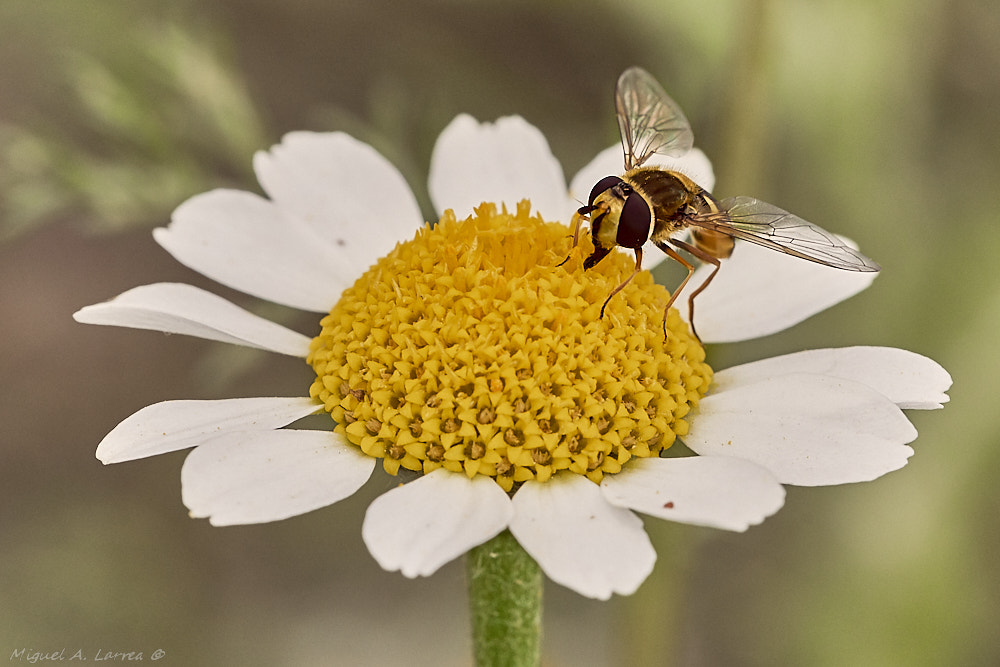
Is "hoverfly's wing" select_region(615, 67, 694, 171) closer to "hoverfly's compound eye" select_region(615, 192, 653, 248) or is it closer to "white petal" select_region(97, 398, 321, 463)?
"hoverfly's compound eye" select_region(615, 192, 653, 248)

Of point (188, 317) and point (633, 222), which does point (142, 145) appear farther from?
point (633, 222)

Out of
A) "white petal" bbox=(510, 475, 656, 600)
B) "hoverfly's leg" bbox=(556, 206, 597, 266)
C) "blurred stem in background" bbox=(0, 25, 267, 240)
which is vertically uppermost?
"blurred stem in background" bbox=(0, 25, 267, 240)

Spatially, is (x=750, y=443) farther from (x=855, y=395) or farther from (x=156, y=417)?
(x=156, y=417)

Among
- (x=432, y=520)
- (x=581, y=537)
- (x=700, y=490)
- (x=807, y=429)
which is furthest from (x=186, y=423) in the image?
(x=807, y=429)

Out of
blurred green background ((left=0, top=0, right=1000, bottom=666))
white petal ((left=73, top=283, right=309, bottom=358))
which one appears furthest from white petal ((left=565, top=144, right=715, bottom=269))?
white petal ((left=73, top=283, right=309, bottom=358))

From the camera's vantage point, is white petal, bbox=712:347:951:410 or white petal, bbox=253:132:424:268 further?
white petal, bbox=253:132:424:268

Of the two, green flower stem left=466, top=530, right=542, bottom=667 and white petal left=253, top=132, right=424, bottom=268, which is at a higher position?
white petal left=253, top=132, right=424, bottom=268
